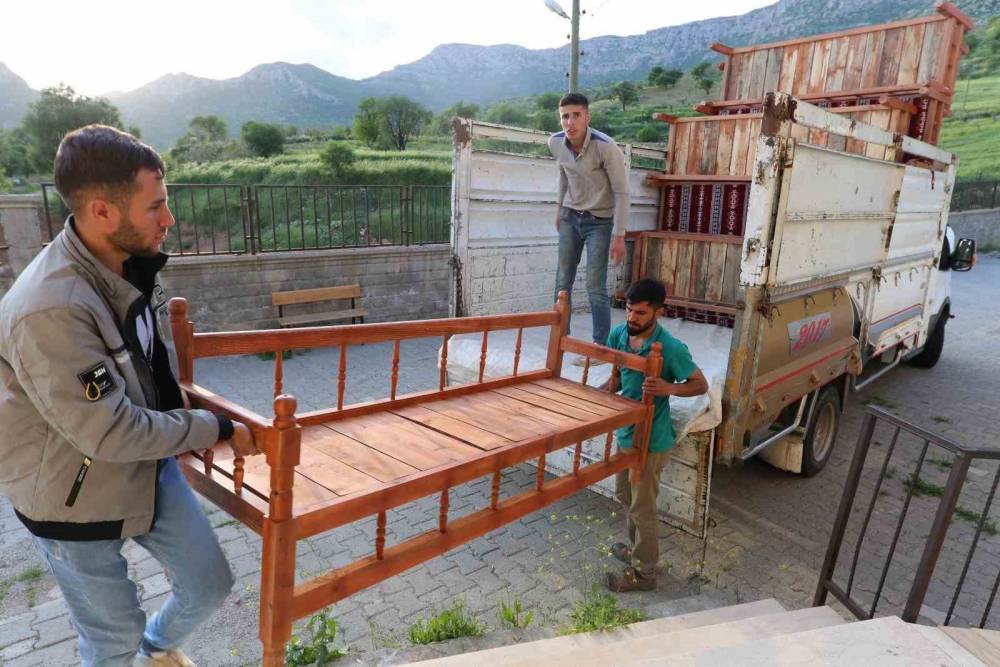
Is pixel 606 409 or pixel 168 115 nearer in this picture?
pixel 606 409

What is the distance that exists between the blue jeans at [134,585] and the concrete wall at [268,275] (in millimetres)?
5165

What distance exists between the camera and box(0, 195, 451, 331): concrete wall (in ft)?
20.1

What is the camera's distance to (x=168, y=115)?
4284 inches

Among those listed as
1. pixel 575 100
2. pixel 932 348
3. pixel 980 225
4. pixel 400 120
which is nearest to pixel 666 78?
pixel 400 120

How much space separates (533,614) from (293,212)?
20124 mm

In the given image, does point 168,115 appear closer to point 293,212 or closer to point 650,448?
point 293,212

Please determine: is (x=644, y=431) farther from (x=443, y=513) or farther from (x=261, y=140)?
(x=261, y=140)

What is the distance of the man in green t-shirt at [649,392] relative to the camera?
9.90ft

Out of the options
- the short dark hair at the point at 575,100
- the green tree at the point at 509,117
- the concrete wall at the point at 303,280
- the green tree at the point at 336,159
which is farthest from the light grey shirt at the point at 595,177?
the green tree at the point at 509,117

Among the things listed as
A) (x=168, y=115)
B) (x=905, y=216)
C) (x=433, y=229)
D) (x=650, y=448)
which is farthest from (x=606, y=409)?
(x=168, y=115)

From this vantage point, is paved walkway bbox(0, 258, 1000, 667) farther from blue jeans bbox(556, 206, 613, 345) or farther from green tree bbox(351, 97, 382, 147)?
green tree bbox(351, 97, 382, 147)

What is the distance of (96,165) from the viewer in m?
1.52

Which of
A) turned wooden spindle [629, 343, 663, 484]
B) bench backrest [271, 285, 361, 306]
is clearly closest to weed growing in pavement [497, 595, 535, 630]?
turned wooden spindle [629, 343, 663, 484]

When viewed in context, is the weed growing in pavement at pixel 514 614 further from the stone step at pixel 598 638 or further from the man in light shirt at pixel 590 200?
the man in light shirt at pixel 590 200
